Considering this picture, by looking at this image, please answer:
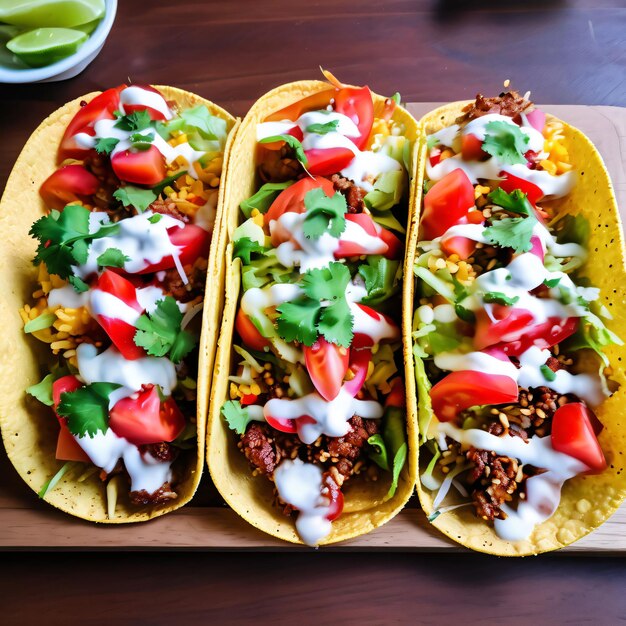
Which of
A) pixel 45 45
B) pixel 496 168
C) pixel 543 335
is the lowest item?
pixel 543 335

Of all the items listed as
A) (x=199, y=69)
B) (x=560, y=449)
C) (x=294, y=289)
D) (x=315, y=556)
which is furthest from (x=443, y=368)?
(x=199, y=69)

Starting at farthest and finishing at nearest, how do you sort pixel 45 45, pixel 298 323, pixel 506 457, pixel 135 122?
pixel 45 45 → pixel 135 122 → pixel 506 457 → pixel 298 323

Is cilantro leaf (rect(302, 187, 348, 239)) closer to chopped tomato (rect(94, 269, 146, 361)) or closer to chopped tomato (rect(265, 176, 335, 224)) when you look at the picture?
chopped tomato (rect(265, 176, 335, 224))

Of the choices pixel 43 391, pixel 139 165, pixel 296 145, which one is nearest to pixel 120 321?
pixel 43 391

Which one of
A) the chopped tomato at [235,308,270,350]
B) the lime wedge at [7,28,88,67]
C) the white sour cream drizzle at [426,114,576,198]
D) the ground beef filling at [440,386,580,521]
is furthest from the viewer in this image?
the lime wedge at [7,28,88,67]

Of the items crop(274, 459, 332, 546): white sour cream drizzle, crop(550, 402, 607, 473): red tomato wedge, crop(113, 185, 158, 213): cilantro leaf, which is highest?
crop(113, 185, 158, 213): cilantro leaf

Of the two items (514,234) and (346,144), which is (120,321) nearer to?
(346,144)

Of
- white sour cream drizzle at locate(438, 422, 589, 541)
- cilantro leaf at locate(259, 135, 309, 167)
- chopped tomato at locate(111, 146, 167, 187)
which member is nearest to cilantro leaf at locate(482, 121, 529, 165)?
cilantro leaf at locate(259, 135, 309, 167)

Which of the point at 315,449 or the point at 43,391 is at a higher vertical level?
the point at 43,391
